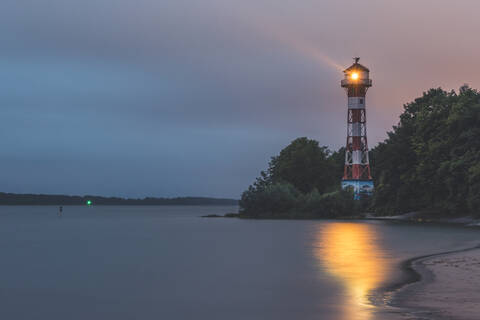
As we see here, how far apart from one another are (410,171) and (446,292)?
76784 millimetres

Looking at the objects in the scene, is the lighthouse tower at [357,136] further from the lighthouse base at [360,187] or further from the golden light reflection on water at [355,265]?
the golden light reflection on water at [355,265]

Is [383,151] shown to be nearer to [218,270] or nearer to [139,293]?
[218,270]

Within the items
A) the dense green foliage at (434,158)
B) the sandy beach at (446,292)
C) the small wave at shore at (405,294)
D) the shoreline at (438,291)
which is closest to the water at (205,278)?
the small wave at shore at (405,294)

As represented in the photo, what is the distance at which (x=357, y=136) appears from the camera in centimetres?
11044

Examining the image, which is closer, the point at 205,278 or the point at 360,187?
the point at 205,278

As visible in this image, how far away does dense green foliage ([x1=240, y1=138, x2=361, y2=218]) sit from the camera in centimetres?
11706

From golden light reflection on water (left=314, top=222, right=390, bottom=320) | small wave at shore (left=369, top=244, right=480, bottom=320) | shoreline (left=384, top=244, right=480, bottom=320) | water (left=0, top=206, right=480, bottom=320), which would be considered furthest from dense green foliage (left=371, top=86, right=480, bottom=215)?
small wave at shore (left=369, top=244, right=480, bottom=320)

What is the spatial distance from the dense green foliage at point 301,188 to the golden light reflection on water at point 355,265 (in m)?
49.0

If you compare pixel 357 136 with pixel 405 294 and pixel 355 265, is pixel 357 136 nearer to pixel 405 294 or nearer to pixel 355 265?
pixel 355 265

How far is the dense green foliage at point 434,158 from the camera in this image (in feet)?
277

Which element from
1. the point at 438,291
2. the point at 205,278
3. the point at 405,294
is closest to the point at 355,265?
the point at 205,278

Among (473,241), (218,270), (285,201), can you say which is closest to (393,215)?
(285,201)

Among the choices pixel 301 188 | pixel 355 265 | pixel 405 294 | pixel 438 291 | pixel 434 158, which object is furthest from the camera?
pixel 301 188

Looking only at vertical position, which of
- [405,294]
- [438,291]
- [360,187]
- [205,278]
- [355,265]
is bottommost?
[205,278]
